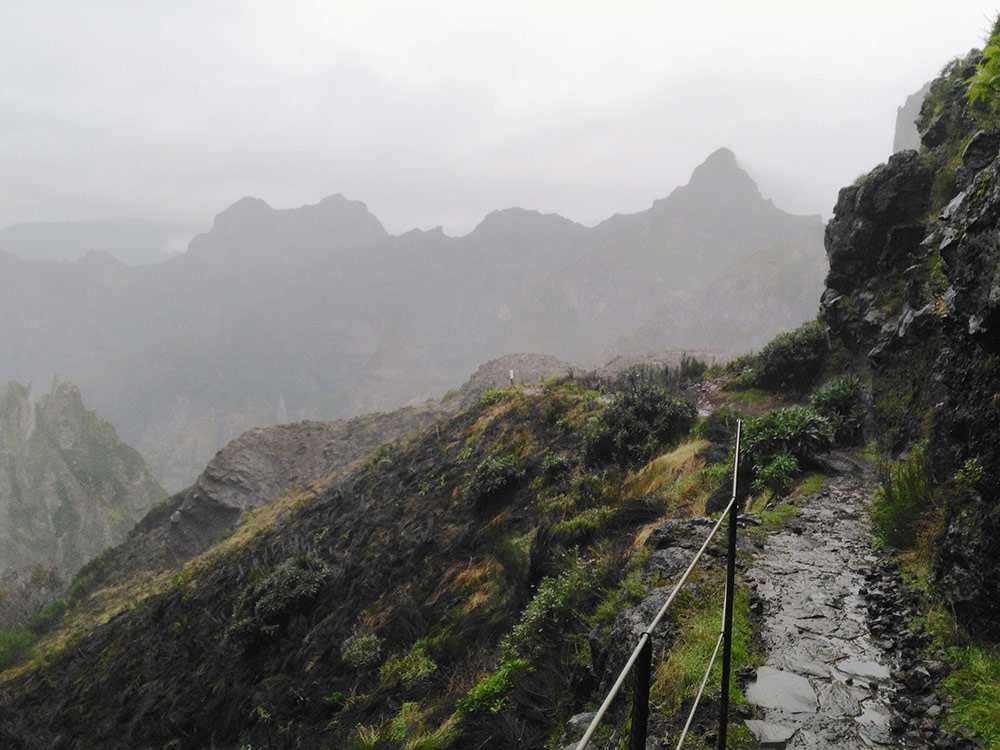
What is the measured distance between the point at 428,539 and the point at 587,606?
6970mm

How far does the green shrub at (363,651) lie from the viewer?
930 cm

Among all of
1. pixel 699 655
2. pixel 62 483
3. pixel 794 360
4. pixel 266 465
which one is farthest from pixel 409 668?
pixel 62 483

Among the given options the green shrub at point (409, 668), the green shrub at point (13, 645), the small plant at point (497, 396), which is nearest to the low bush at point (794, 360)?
the small plant at point (497, 396)

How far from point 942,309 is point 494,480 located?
909 centimetres

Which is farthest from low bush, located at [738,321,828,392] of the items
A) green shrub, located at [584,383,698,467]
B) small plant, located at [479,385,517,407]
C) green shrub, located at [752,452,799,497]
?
small plant, located at [479,385,517,407]

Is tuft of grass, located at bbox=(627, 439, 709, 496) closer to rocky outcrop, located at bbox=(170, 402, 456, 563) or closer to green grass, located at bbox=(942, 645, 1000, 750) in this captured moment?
green grass, located at bbox=(942, 645, 1000, 750)

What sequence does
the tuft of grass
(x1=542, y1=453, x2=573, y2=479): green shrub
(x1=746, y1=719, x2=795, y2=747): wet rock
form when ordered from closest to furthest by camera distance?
(x1=746, y1=719, x2=795, y2=747): wet rock, the tuft of grass, (x1=542, y1=453, x2=573, y2=479): green shrub

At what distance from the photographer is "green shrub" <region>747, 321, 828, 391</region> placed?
1381 cm

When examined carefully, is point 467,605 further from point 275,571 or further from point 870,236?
point 870,236

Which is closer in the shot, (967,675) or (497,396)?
(967,675)

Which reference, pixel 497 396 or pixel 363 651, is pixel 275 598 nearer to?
pixel 363 651

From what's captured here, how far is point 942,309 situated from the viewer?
734cm

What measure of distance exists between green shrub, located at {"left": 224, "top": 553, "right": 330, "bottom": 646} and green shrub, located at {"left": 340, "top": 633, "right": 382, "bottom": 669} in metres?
3.00

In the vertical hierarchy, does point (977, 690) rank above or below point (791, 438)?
below
